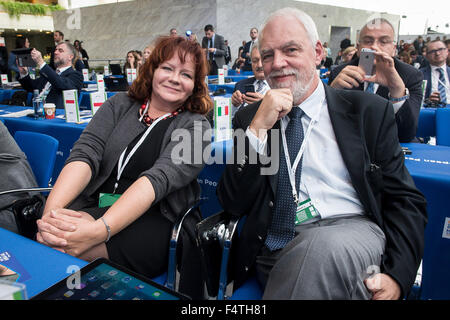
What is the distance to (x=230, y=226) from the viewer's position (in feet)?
4.56

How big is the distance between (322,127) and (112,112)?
1119 millimetres

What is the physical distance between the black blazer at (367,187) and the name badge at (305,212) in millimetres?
114

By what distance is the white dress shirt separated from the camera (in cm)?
133

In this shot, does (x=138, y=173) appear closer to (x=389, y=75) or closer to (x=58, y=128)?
(x=389, y=75)

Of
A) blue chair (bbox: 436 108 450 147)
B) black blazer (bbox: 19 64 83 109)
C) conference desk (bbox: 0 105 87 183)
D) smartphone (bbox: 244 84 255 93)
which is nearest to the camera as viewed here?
blue chair (bbox: 436 108 450 147)

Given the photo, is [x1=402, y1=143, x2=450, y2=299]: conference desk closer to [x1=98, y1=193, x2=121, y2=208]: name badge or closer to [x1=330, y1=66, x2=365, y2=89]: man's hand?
[x1=330, y1=66, x2=365, y2=89]: man's hand

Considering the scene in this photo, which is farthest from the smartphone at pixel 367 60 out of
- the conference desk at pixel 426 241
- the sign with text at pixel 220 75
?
the sign with text at pixel 220 75

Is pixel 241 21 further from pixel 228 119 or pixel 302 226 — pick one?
pixel 302 226

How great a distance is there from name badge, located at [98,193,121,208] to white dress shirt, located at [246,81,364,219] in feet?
2.50

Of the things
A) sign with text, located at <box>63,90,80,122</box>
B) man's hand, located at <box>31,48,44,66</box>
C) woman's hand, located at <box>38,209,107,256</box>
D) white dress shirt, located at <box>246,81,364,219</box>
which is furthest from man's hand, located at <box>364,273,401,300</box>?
man's hand, located at <box>31,48,44,66</box>

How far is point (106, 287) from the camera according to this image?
82cm

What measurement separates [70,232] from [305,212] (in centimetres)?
92

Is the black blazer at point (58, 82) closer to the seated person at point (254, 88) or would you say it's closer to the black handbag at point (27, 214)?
the seated person at point (254, 88)

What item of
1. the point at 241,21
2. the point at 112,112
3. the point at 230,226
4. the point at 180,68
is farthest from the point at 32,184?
the point at 241,21
